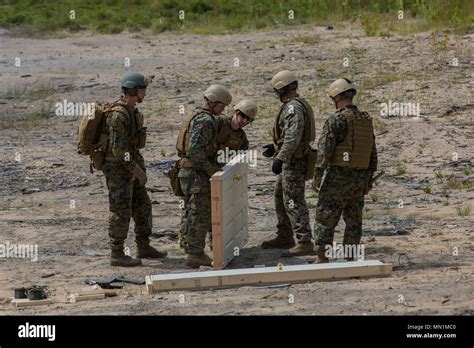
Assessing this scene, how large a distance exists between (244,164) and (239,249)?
90cm

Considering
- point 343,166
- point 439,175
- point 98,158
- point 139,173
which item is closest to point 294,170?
point 343,166

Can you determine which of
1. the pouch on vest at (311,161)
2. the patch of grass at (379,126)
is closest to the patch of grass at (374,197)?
the pouch on vest at (311,161)

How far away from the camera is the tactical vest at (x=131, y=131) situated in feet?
42.2

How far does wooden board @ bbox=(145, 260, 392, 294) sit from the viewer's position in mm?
11648

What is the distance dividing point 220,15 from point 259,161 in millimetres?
15888

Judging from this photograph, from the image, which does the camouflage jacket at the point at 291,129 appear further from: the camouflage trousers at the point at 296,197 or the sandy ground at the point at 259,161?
the sandy ground at the point at 259,161

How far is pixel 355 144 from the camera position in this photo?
12242 millimetres

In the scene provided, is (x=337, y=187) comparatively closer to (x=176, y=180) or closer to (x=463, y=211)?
(x=176, y=180)

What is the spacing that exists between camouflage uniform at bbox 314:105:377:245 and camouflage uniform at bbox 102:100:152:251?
76.1 inches

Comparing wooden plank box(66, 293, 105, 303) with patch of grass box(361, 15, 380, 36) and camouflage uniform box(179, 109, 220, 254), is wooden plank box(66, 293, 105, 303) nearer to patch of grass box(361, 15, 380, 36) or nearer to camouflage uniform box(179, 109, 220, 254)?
camouflage uniform box(179, 109, 220, 254)

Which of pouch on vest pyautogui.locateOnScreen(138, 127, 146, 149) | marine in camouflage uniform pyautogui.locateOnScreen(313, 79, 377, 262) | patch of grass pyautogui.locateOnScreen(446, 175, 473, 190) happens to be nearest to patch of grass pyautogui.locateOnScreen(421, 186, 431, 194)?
patch of grass pyautogui.locateOnScreen(446, 175, 473, 190)
